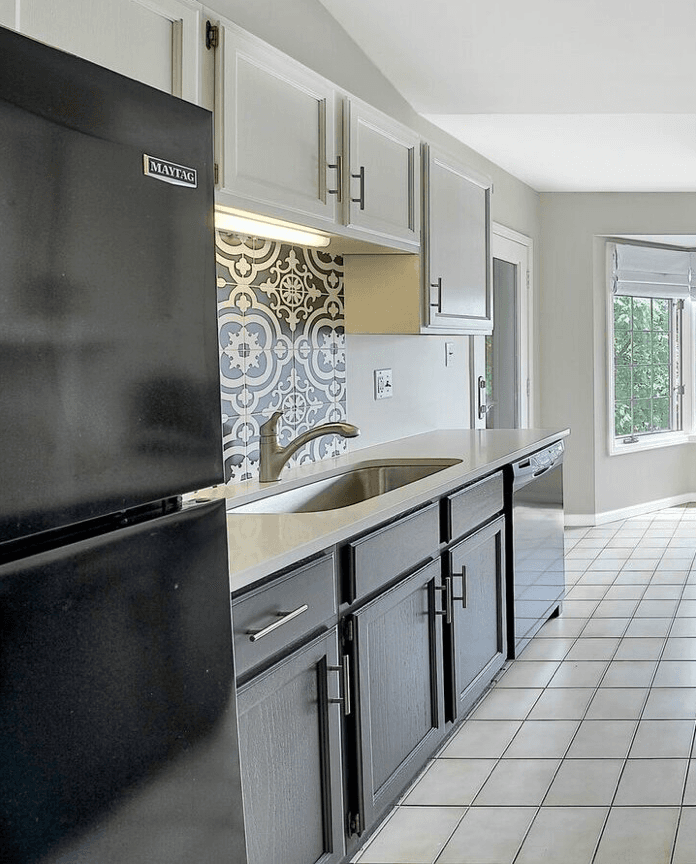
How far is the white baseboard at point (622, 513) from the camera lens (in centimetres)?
723

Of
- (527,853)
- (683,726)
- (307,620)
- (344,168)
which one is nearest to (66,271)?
(307,620)

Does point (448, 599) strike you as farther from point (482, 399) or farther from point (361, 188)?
point (482, 399)

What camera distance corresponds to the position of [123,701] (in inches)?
37.5

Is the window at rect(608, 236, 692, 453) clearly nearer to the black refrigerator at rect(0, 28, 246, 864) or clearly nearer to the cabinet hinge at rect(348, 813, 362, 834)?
the cabinet hinge at rect(348, 813, 362, 834)

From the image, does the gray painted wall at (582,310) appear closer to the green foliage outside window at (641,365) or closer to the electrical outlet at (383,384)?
the green foliage outside window at (641,365)

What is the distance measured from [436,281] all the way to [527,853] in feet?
7.08

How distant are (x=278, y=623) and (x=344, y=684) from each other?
40 cm

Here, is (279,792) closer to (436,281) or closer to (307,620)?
(307,620)

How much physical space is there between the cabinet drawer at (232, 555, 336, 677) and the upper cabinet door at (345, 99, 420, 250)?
1.34m

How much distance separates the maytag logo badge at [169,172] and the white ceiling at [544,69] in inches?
109

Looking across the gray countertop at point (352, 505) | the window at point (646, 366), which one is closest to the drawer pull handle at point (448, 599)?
the gray countertop at point (352, 505)

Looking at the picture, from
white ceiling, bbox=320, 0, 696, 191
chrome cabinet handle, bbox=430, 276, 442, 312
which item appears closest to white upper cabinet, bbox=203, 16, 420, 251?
chrome cabinet handle, bbox=430, 276, 442, 312

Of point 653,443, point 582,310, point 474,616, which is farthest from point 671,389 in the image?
point 474,616

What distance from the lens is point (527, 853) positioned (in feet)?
7.97
